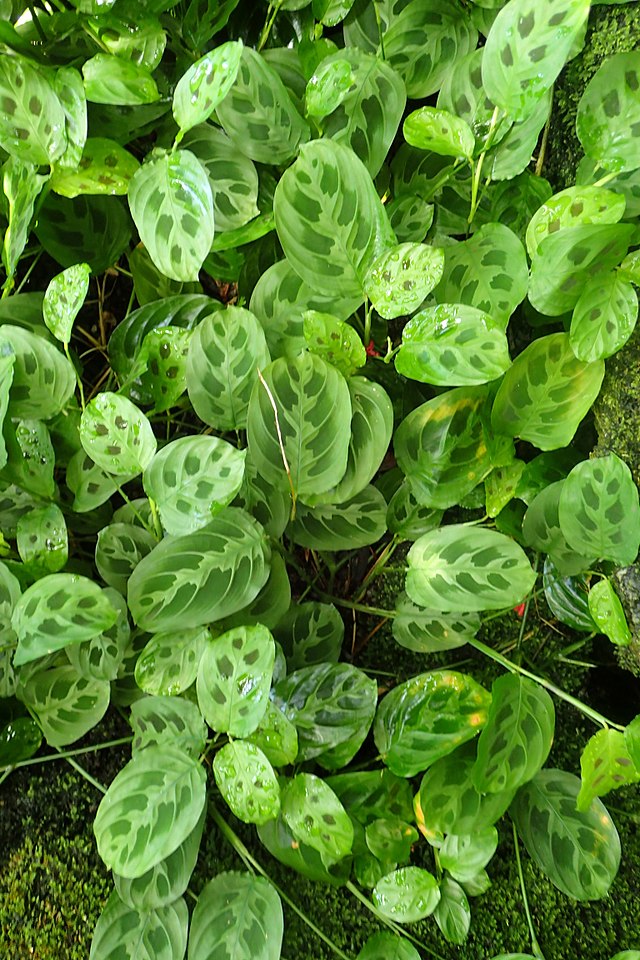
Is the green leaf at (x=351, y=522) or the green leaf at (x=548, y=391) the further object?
the green leaf at (x=351, y=522)

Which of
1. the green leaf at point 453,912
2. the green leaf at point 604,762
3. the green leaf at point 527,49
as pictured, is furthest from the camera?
the green leaf at point 453,912

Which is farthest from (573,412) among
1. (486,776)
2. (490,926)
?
(490,926)

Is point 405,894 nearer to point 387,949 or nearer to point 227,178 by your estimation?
point 387,949

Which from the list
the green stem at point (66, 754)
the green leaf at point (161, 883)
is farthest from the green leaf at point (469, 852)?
the green stem at point (66, 754)

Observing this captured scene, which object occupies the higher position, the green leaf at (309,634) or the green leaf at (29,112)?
the green leaf at (29,112)

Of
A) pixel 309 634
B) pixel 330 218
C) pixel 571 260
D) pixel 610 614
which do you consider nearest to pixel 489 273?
pixel 571 260

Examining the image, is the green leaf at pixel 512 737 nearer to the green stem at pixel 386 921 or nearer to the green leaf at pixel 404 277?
the green stem at pixel 386 921

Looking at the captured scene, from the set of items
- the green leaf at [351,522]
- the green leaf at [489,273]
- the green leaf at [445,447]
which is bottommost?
the green leaf at [351,522]

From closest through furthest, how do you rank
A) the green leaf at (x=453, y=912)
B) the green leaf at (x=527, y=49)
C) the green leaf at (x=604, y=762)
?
1. the green leaf at (x=527, y=49)
2. the green leaf at (x=604, y=762)
3. the green leaf at (x=453, y=912)
